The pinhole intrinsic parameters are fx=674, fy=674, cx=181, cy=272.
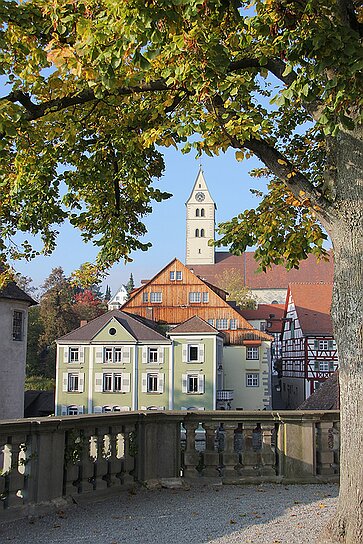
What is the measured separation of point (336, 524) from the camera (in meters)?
6.26

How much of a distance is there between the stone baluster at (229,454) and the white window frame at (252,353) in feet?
132

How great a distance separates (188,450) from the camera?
8.89 metres

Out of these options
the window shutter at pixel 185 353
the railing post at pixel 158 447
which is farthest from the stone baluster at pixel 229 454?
the window shutter at pixel 185 353

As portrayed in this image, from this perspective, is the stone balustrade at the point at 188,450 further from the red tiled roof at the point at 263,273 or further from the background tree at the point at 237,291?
the red tiled roof at the point at 263,273

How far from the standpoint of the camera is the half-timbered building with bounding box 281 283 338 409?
47125 millimetres

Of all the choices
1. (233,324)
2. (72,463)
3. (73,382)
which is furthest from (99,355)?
(72,463)

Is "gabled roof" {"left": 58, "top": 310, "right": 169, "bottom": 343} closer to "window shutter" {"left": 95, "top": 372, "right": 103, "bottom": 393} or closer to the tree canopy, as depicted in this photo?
"window shutter" {"left": 95, "top": 372, "right": 103, "bottom": 393}

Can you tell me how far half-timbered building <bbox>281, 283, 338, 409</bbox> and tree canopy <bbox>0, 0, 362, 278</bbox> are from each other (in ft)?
124

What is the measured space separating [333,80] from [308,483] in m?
5.28

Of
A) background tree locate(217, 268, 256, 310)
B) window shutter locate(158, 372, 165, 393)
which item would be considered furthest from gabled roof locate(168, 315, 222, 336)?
background tree locate(217, 268, 256, 310)

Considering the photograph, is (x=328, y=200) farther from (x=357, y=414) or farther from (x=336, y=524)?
(x=336, y=524)

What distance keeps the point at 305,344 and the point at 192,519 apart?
43.5 m

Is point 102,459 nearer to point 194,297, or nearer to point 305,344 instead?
point 305,344

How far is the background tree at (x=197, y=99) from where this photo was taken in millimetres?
6160
